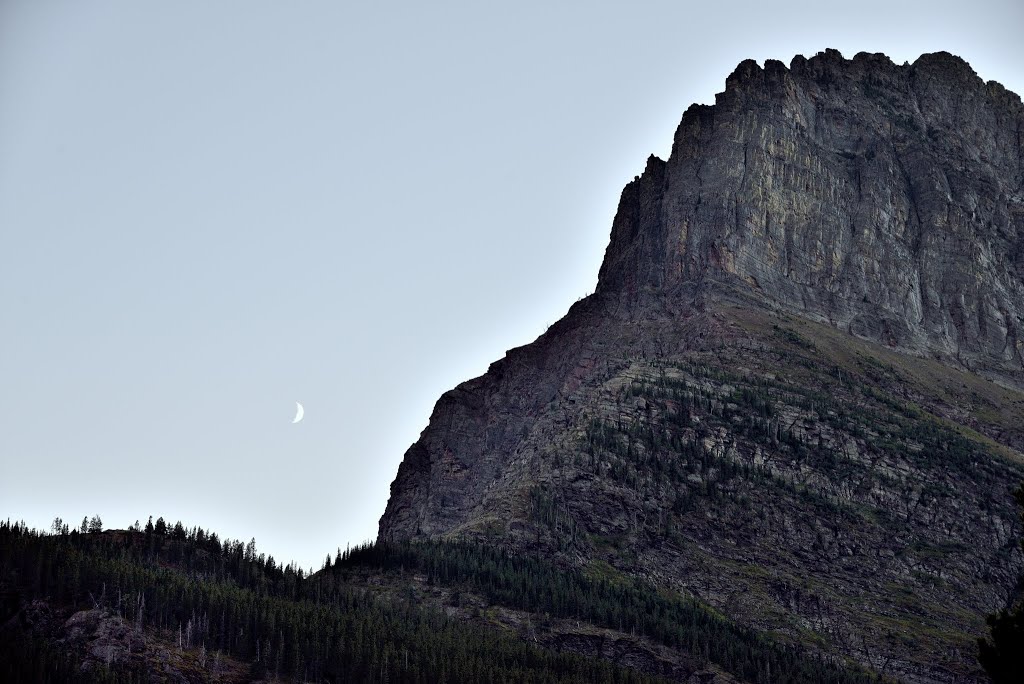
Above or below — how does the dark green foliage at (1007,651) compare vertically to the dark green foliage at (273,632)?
below

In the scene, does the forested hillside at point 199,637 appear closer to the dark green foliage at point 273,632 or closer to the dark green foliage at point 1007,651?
the dark green foliage at point 273,632

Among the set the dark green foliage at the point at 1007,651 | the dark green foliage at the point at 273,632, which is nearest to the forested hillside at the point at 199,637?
the dark green foliage at the point at 273,632

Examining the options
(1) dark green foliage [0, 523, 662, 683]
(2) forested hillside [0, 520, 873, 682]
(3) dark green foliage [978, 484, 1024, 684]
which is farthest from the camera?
(1) dark green foliage [0, 523, 662, 683]

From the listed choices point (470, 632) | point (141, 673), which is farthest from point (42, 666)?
point (470, 632)

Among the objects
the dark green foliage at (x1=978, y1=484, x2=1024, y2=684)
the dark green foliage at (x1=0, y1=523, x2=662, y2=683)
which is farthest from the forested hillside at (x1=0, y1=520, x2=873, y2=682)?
the dark green foliage at (x1=978, y1=484, x2=1024, y2=684)

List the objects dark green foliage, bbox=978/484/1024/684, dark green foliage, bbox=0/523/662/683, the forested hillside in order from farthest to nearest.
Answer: dark green foliage, bbox=0/523/662/683, the forested hillside, dark green foliage, bbox=978/484/1024/684

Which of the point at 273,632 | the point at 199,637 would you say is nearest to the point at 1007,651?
the point at 273,632

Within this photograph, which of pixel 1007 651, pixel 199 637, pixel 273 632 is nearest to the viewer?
pixel 1007 651

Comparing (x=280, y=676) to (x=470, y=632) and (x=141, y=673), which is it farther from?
(x=470, y=632)

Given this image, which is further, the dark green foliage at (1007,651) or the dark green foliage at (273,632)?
the dark green foliage at (273,632)

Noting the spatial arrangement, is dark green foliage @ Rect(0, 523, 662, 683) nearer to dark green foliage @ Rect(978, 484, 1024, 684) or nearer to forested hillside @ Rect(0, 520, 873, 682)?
forested hillside @ Rect(0, 520, 873, 682)

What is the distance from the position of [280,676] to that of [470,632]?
113ft

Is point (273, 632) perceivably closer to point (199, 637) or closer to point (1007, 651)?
point (199, 637)

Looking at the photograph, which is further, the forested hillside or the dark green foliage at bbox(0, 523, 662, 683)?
→ the dark green foliage at bbox(0, 523, 662, 683)
